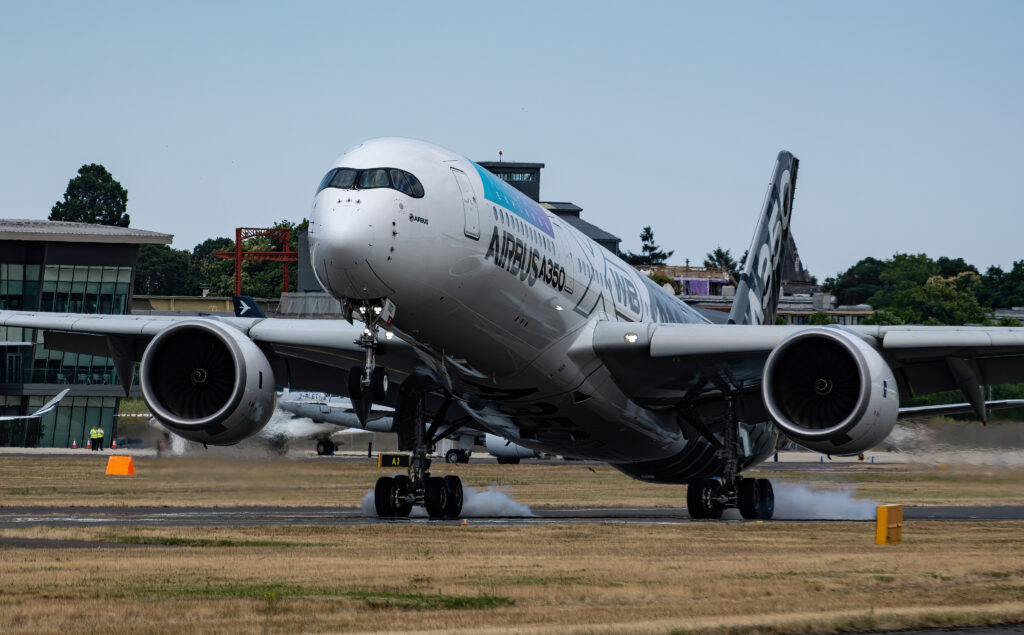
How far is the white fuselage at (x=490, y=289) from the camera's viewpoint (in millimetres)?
19234

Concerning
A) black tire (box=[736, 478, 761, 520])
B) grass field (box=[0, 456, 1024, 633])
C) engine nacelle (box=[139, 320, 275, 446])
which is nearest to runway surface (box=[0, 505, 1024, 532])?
Answer: black tire (box=[736, 478, 761, 520])

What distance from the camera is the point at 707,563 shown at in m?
15.2

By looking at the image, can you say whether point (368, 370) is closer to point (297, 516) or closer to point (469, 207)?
point (469, 207)

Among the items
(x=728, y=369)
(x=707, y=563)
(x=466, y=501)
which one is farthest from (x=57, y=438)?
(x=707, y=563)

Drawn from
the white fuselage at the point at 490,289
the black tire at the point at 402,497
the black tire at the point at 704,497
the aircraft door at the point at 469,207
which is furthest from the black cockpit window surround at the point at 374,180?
the black tire at the point at 704,497

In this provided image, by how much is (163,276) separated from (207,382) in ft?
572

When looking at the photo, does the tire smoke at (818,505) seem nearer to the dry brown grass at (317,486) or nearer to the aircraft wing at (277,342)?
the dry brown grass at (317,486)

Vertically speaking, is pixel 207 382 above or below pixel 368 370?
below

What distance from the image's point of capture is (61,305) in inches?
3698

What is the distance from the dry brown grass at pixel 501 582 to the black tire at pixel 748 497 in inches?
264

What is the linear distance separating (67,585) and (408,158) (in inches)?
372

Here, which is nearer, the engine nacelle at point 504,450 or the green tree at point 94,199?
the engine nacelle at point 504,450

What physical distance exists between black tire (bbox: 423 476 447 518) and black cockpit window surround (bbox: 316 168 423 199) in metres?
7.34

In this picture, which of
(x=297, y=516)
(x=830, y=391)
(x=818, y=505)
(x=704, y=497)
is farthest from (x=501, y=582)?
(x=818, y=505)
